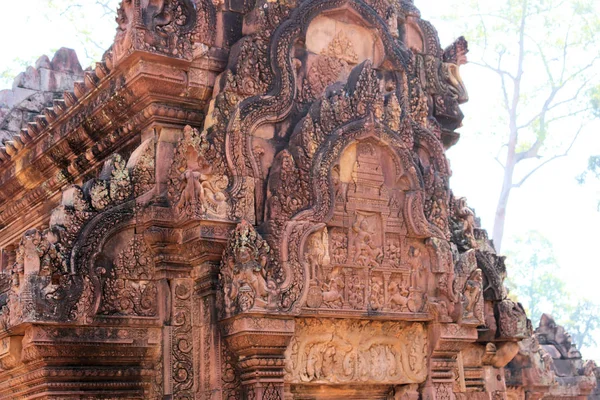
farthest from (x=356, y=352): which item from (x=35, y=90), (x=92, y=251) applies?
(x=35, y=90)

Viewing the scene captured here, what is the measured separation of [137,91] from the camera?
23.4 ft

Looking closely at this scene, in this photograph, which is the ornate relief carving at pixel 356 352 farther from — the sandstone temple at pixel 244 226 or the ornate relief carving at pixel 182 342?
the ornate relief carving at pixel 182 342

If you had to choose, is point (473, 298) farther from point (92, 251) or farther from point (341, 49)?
point (92, 251)

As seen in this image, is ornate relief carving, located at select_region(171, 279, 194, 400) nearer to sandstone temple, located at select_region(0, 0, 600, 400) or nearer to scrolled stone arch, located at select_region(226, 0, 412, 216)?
sandstone temple, located at select_region(0, 0, 600, 400)

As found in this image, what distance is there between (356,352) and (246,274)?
131 cm

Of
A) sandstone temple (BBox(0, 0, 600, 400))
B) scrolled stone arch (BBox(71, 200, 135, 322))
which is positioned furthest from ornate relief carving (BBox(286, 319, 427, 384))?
scrolled stone arch (BBox(71, 200, 135, 322))

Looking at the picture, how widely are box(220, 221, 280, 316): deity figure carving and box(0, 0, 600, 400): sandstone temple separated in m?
0.01

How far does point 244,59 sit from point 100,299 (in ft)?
A: 6.97

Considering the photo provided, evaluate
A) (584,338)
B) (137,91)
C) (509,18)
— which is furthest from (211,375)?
(584,338)

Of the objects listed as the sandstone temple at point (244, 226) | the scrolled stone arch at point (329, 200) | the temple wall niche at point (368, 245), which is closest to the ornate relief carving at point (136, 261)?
the sandstone temple at point (244, 226)

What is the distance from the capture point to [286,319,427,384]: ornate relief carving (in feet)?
23.1

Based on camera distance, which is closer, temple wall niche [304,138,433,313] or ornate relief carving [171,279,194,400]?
ornate relief carving [171,279,194,400]

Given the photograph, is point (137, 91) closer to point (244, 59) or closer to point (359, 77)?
point (244, 59)

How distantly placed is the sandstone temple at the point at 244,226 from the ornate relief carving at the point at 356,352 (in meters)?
0.01
